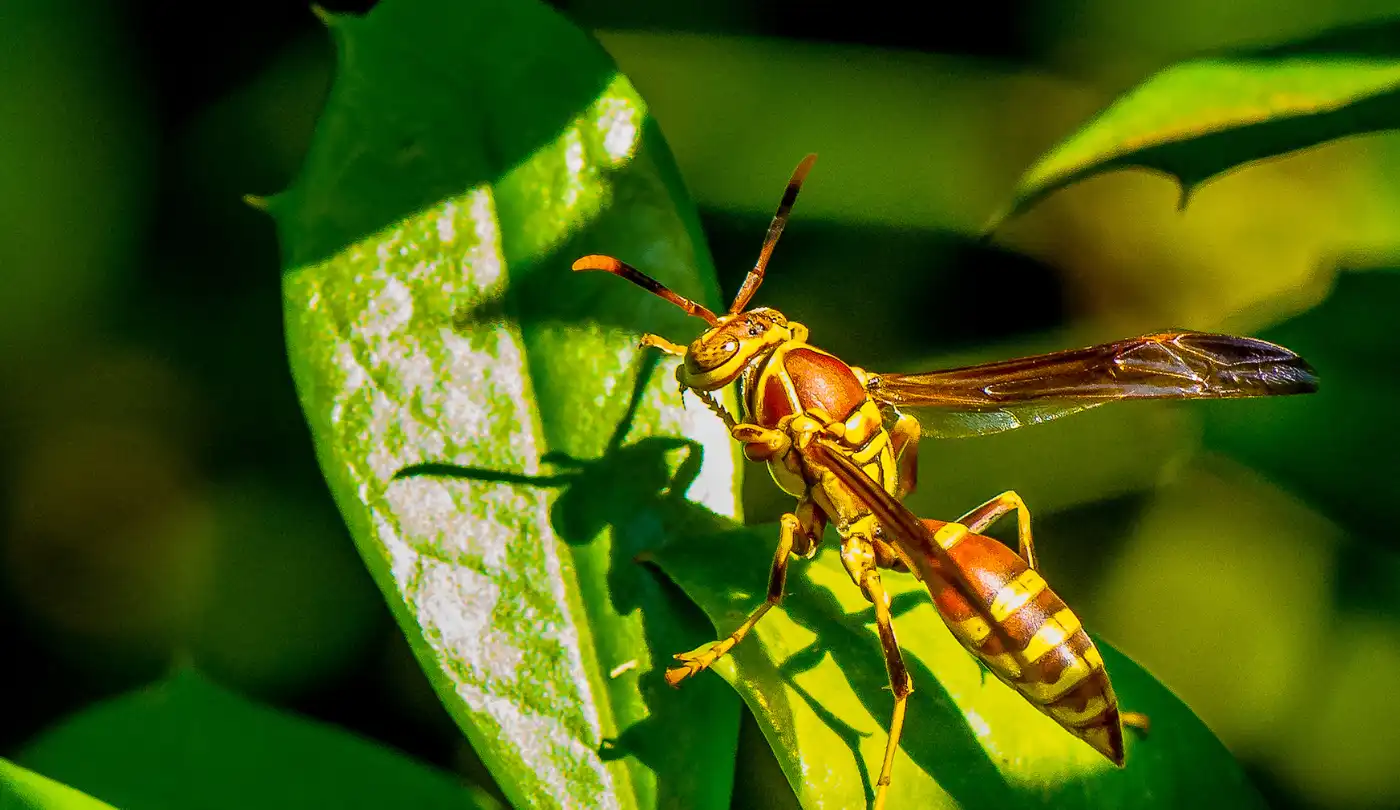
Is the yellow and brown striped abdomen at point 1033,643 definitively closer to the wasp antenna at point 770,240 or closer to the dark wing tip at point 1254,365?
the dark wing tip at point 1254,365

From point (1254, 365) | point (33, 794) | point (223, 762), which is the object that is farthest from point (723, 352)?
point (33, 794)

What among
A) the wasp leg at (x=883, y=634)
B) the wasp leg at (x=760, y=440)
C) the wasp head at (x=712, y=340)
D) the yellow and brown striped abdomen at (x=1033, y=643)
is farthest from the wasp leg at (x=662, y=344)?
the yellow and brown striped abdomen at (x=1033, y=643)

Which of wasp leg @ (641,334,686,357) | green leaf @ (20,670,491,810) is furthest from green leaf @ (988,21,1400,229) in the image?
Result: green leaf @ (20,670,491,810)

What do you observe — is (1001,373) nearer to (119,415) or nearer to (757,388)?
(757,388)

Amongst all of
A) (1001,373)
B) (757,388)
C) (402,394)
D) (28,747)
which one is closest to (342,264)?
(402,394)

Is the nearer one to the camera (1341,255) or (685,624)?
(685,624)
